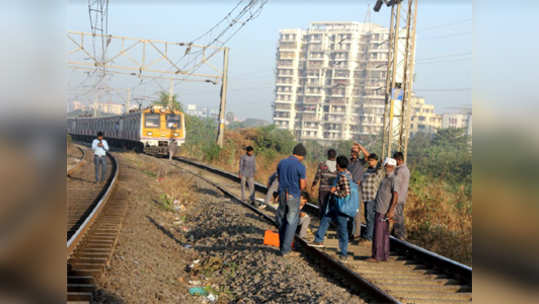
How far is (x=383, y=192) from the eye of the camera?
7.68m

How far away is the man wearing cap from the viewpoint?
7.79 meters

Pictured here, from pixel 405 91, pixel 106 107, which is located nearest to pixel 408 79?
pixel 405 91

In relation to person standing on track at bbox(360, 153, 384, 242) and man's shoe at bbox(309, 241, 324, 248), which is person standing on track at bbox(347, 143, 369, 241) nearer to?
person standing on track at bbox(360, 153, 384, 242)

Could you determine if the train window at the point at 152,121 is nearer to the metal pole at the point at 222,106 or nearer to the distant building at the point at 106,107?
the metal pole at the point at 222,106

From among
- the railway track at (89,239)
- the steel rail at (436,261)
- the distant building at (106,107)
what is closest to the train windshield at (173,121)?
the railway track at (89,239)

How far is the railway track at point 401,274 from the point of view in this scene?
20.5 feet

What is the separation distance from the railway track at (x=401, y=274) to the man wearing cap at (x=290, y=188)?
0.60m

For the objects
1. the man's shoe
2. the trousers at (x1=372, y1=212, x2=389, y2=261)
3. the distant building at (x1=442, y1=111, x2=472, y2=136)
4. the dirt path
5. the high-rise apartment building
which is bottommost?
the dirt path

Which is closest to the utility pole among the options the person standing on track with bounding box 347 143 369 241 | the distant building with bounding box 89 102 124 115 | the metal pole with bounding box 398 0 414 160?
the metal pole with bounding box 398 0 414 160

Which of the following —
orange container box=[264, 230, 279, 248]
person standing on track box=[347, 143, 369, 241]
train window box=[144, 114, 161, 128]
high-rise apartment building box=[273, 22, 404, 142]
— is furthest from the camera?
high-rise apartment building box=[273, 22, 404, 142]
